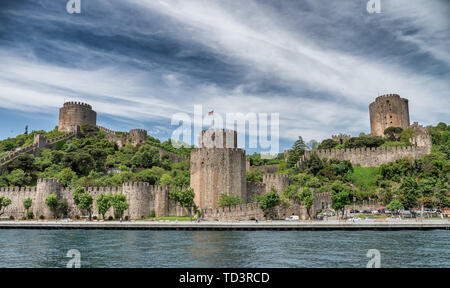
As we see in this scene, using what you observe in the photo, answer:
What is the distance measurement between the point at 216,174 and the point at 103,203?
45.8 feet

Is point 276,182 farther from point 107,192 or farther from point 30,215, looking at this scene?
point 30,215

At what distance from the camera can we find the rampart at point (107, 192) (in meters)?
46.9

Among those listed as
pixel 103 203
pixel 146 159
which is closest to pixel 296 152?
pixel 146 159

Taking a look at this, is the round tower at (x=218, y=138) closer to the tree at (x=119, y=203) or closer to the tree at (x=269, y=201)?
the tree at (x=269, y=201)

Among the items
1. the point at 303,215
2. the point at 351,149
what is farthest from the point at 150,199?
the point at 351,149

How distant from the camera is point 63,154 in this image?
64.0 m

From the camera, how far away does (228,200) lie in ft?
151

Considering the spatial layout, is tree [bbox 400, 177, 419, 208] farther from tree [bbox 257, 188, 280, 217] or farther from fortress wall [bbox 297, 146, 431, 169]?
fortress wall [bbox 297, 146, 431, 169]

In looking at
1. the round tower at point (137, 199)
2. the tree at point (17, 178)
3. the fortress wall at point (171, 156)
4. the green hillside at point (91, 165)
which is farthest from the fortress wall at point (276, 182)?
the tree at point (17, 178)

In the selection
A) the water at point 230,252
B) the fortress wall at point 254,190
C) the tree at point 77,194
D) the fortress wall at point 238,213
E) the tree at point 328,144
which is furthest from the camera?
the tree at point 328,144

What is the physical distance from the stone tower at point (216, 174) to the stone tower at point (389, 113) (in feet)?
136
